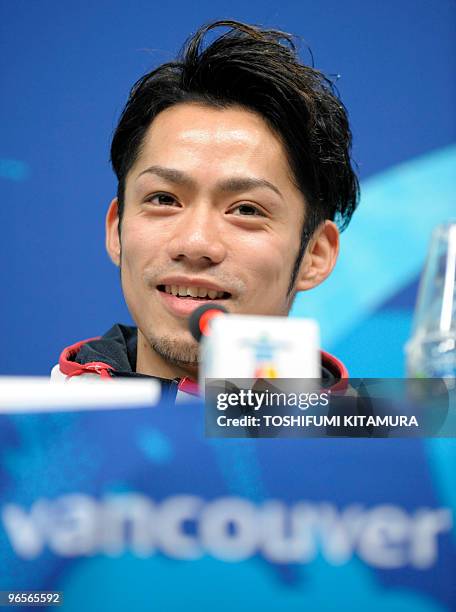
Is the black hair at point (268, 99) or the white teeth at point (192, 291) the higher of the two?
the black hair at point (268, 99)

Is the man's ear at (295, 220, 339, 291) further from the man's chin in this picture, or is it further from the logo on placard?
the logo on placard

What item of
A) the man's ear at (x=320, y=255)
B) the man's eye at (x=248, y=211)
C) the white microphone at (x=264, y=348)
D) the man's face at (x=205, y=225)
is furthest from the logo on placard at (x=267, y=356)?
the man's ear at (x=320, y=255)

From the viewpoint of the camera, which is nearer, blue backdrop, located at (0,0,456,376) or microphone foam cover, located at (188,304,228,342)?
microphone foam cover, located at (188,304,228,342)

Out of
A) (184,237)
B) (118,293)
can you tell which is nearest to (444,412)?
(184,237)

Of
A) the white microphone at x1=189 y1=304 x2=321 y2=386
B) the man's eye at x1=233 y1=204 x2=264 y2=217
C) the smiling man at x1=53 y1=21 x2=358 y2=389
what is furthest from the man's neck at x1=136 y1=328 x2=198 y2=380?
the white microphone at x1=189 y1=304 x2=321 y2=386

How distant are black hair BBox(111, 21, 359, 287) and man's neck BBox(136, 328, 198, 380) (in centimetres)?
22

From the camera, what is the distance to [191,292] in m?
1.17

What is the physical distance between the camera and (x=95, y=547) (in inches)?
20.6

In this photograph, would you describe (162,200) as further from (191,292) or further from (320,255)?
(320,255)

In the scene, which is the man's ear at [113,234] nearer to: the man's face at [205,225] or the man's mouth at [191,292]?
the man's face at [205,225]

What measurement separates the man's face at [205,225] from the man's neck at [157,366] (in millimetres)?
68

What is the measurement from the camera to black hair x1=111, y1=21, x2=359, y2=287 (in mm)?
1326

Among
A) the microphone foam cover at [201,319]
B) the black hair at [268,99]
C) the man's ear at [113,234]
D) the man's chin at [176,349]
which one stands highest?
the black hair at [268,99]

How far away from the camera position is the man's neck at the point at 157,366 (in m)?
1.29
